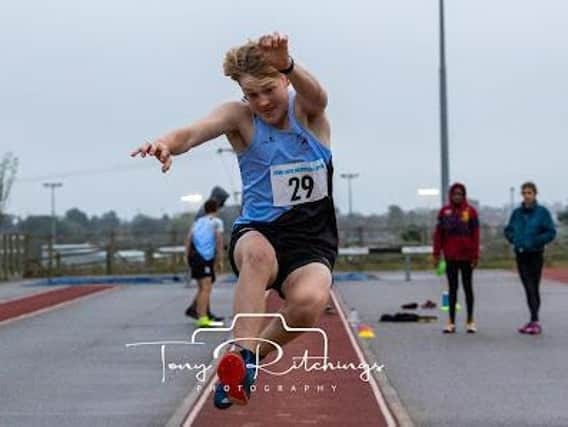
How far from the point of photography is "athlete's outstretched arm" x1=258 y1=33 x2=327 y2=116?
5.92 m

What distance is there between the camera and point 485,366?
11.9m

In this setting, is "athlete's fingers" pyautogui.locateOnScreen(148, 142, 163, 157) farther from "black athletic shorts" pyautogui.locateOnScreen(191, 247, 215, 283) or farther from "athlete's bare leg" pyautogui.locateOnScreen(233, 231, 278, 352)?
"black athletic shorts" pyautogui.locateOnScreen(191, 247, 215, 283)

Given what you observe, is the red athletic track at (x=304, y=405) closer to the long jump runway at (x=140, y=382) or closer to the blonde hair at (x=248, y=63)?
the long jump runway at (x=140, y=382)

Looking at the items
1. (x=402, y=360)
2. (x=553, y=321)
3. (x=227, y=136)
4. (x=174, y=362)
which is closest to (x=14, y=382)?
(x=174, y=362)

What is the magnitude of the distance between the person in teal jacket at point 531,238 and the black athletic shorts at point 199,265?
4.19 m

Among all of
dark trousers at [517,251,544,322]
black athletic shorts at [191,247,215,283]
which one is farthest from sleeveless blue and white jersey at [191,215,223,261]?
dark trousers at [517,251,544,322]

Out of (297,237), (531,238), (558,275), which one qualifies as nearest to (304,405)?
(297,237)

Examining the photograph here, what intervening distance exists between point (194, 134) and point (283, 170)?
0.56m

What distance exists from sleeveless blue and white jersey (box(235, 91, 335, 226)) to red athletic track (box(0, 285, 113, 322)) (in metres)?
13.2

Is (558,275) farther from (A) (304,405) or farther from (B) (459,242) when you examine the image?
(A) (304,405)

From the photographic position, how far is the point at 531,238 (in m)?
15.4

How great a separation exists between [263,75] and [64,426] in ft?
11.4

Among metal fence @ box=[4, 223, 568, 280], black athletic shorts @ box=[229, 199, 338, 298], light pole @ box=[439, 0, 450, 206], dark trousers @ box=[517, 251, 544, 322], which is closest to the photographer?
black athletic shorts @ box=[229, 199, 338, 298]

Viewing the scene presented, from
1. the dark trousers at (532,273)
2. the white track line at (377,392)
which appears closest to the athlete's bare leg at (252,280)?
the white track line at (377,392)
